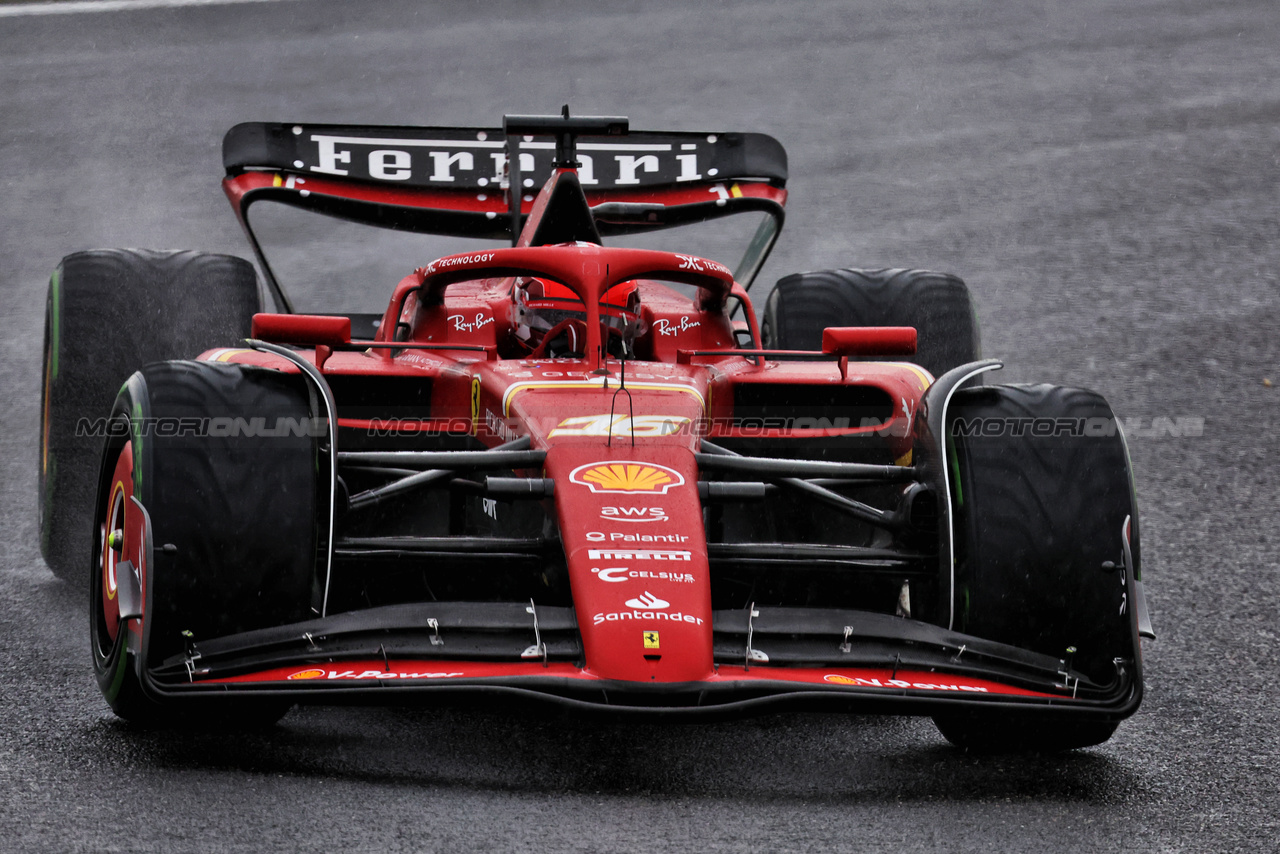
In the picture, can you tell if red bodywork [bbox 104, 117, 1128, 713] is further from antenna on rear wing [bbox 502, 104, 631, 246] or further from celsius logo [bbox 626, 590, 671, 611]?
antenna on rear wing [bbox 502, 104, 631, 246]

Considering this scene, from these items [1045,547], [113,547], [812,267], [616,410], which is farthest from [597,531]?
[812,267]

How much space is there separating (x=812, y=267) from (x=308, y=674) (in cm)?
Answer: 761

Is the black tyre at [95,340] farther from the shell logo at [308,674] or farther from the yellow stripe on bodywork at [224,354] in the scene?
the shell logo at [308,674]

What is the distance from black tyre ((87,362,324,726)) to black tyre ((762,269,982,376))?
289 centimetres

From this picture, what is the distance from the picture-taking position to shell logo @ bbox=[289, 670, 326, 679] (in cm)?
375

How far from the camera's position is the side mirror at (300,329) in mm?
4621

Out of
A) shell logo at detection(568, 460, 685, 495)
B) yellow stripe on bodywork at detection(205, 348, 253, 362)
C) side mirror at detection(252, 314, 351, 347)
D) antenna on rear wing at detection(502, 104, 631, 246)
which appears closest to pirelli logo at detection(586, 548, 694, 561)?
shell logo at detection(568, 460, 685, 495)

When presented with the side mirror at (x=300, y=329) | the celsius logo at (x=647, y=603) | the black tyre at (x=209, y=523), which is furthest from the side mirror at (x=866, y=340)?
the black tyre at (x=209, y=523)

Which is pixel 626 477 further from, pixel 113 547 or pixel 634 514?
pixel 113 547

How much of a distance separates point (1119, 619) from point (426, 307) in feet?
10.1

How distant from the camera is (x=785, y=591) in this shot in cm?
498

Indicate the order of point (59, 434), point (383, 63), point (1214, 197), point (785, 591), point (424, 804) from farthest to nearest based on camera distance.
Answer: point (383, 63) < point (1214, 197) < point (59, 434) < point (785, 591) < point (424, 804)

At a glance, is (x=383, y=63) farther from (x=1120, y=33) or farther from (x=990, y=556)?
(x=990, y=556)

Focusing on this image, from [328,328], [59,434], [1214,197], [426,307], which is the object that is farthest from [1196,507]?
[1214,197]
